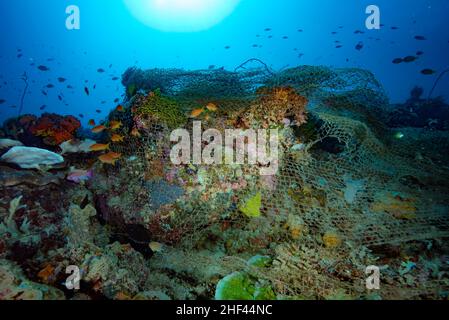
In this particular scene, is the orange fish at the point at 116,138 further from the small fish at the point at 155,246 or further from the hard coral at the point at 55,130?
the hard coral at the point at 55,130

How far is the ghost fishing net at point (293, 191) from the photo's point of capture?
3359mm

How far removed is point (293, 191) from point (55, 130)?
19.0 feet

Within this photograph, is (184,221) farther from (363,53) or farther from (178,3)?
(178,3)

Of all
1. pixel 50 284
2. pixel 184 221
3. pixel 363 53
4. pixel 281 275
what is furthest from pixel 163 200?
pixel 363 53

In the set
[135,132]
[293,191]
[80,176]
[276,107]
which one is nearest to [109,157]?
[135,132]

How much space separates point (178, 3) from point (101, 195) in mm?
103894

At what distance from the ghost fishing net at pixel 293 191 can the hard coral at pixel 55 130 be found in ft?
7.40

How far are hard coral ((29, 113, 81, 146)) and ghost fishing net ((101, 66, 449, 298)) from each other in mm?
2255

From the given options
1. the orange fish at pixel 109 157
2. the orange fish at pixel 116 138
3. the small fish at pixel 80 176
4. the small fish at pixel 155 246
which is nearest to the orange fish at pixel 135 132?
the orange fish at pixel 116 138

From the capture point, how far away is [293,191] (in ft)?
13.7

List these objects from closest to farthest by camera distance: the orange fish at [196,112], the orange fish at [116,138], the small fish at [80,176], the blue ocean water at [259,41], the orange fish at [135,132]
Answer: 1. the orange fish at [196,112]
2. the orange fish at [135,132]
3. the orange fish at [116,138]
4. the small fish at [80,176]
5. the blue ocean water at [259,41]

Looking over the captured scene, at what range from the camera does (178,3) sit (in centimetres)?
9012

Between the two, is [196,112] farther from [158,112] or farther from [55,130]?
[55,130]
